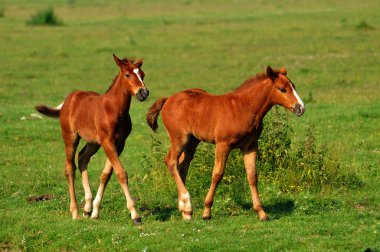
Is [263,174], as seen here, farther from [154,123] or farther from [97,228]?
[97,228]

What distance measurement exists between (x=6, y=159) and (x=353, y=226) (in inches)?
332

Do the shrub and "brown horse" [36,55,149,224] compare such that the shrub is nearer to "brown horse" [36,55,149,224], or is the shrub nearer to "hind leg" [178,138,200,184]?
"hind leg" [178,138,200,184]

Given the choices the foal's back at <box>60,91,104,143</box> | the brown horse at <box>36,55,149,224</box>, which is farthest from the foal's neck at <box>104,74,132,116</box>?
the foal's back at <box>60,91,104,143</box>

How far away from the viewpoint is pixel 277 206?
1256 centimetres

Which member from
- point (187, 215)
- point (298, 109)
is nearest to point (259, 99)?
point (298, 109)

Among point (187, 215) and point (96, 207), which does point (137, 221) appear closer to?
point (187, 215)

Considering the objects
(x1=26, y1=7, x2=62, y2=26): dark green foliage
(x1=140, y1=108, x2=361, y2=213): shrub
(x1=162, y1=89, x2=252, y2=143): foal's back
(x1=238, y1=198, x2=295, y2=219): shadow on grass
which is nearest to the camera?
(x1=162, y1=89, x2=252, y2=143): foal's back

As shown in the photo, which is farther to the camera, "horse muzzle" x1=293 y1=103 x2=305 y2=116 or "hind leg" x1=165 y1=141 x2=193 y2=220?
"hind leg" x1=165 y1=141 x2=193 y2=220

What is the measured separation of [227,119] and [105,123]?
175 cm

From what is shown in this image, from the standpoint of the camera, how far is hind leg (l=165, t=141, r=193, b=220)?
11.8 m

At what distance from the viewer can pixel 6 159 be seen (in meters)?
16.9

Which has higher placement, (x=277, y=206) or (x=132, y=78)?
(x=132, y=78)

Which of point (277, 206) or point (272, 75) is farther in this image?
point (277, 206)

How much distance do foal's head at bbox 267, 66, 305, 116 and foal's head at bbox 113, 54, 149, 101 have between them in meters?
1.72
